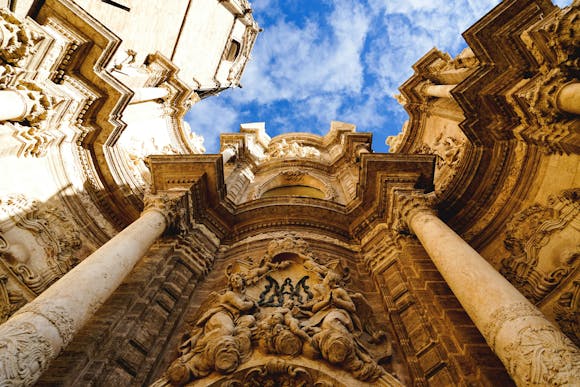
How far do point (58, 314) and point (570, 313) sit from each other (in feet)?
24.1

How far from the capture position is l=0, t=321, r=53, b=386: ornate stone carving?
12.6 feet

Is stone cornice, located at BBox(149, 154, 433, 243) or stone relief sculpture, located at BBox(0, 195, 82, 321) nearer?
stone relief sculpture, located at BBox(0, 195, 82, 321)

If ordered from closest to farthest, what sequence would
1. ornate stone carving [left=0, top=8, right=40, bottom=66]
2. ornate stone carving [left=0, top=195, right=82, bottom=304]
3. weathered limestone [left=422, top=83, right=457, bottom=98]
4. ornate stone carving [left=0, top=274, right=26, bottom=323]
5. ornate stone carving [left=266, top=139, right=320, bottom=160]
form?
ornate stone carving [left=0, top=274, right=26, bottom=323] → ornate stone carving [left=0, top=195, right=82, bottom=304] → ornate stone carving [left=0, top=8, right=40, bottom=66] → weathered limestone [left=422, top=83, right=457, bottom=98] → ornate stone carving [left=266, top=139, right=320, bottom=160]

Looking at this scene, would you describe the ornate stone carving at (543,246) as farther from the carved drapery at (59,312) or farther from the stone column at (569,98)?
the carved drapery at (59,312)

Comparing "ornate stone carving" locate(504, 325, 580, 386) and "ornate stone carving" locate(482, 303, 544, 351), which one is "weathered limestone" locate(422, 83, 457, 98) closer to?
"ornate stone carving" locate(482, 303, 544, 351)

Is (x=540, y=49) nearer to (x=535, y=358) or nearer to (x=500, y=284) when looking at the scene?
(x=500, y=284)

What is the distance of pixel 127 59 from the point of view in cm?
1379

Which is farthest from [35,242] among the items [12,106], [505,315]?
[505,315]

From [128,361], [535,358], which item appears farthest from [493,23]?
[128,361]

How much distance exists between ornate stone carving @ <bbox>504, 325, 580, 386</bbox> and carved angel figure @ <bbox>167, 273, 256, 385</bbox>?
337 cm

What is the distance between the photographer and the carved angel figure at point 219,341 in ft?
17.1

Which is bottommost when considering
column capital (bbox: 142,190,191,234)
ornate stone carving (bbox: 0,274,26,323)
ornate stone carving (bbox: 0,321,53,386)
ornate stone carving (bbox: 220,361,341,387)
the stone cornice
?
ornate stone carving (bbox: 0,321,53,386)

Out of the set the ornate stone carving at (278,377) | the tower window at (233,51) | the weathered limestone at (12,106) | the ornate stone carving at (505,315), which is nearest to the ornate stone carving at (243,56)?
the tower window at (233,51)

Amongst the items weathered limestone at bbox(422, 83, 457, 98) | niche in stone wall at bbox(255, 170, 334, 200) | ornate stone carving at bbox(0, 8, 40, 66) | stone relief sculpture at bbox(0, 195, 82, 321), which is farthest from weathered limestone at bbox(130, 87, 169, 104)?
weathered limestone at bbox(422, 83, 457, 98)
